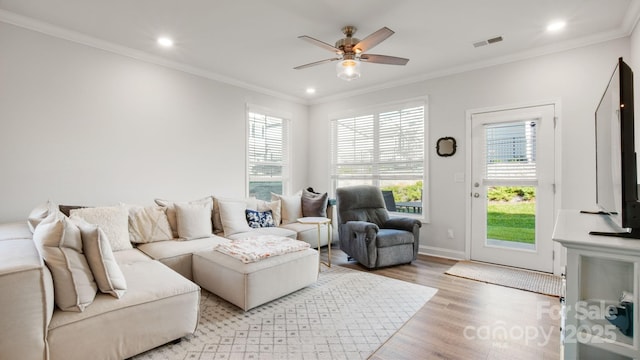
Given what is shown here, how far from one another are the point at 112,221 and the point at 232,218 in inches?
51.6

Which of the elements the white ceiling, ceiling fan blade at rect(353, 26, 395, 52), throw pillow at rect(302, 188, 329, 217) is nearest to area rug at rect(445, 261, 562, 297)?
throw pillow at rect(302, 188, 329, 217)

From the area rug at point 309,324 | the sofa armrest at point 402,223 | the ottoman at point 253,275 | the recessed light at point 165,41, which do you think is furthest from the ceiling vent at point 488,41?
the recessed light at point 165,41

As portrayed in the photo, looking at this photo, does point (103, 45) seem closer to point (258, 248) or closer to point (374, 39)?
point (258, 248)

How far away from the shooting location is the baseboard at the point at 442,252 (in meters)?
4.18

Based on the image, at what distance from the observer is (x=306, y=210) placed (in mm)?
4793

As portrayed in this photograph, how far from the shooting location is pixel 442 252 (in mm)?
4340

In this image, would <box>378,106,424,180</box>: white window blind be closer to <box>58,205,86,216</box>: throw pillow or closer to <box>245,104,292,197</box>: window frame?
<box>245,104,292,197</box>: window frame

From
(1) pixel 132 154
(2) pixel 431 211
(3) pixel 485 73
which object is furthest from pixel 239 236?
(3) pixel 485 73

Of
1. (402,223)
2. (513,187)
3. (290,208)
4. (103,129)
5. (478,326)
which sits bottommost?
(478,326)

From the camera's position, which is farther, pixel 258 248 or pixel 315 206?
pixel 315 206

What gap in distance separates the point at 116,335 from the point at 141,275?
506 millimetres

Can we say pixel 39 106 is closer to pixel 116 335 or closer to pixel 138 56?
pixel 138 56

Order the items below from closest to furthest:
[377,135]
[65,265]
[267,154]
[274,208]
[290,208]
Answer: [65,265] < [274,208] < [290,208] < [377,135] < [267,154]

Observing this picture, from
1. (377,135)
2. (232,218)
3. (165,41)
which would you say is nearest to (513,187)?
(377,135)
